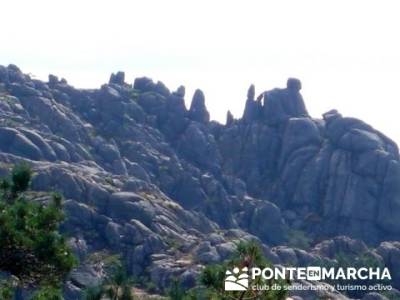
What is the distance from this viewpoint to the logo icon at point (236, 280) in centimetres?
3650

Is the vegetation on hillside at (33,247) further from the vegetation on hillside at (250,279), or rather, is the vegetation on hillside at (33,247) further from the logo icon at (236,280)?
the logo icon at (236,280)

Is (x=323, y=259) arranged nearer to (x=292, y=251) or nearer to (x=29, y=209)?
(x=292, y=251)

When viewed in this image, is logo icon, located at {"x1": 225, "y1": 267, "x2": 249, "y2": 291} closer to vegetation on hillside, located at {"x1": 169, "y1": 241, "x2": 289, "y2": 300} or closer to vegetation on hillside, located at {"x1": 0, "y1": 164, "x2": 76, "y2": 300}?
vegetation on hillside, located at {"x1": 169, "y1": 241, "x2": 289, "y2": 300}

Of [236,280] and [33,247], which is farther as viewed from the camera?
[33,247]

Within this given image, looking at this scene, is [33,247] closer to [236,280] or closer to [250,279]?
[236,280]

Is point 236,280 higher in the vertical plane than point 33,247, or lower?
higher

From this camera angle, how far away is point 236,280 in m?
36.5

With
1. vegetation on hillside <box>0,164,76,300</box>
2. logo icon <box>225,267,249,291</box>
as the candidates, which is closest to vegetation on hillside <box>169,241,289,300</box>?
logo icon <box>225,267,249,291</box>

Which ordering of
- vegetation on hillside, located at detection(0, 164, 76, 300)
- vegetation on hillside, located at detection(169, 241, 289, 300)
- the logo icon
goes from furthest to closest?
vegetation on hillside, located at detection(0, 164, 76, 300) < the logo icon < vegetation on hillside, located at detection(169, 241, 289, 300)

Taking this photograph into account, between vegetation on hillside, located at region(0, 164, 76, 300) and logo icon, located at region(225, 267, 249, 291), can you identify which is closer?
logo icon, located at region(225, 267, 249, 291)

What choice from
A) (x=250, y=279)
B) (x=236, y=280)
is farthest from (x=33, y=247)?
(x=250, y=279)

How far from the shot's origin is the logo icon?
36.5 meters

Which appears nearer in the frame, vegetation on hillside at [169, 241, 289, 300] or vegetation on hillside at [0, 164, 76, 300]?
vegetation on hillside at [169, 241, 289, 300]

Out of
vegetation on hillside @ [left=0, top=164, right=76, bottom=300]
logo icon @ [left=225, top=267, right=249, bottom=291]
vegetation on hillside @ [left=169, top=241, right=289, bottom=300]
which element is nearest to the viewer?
vegetation on hillside @ [left=169, top=241, right=289, bottom=300]
